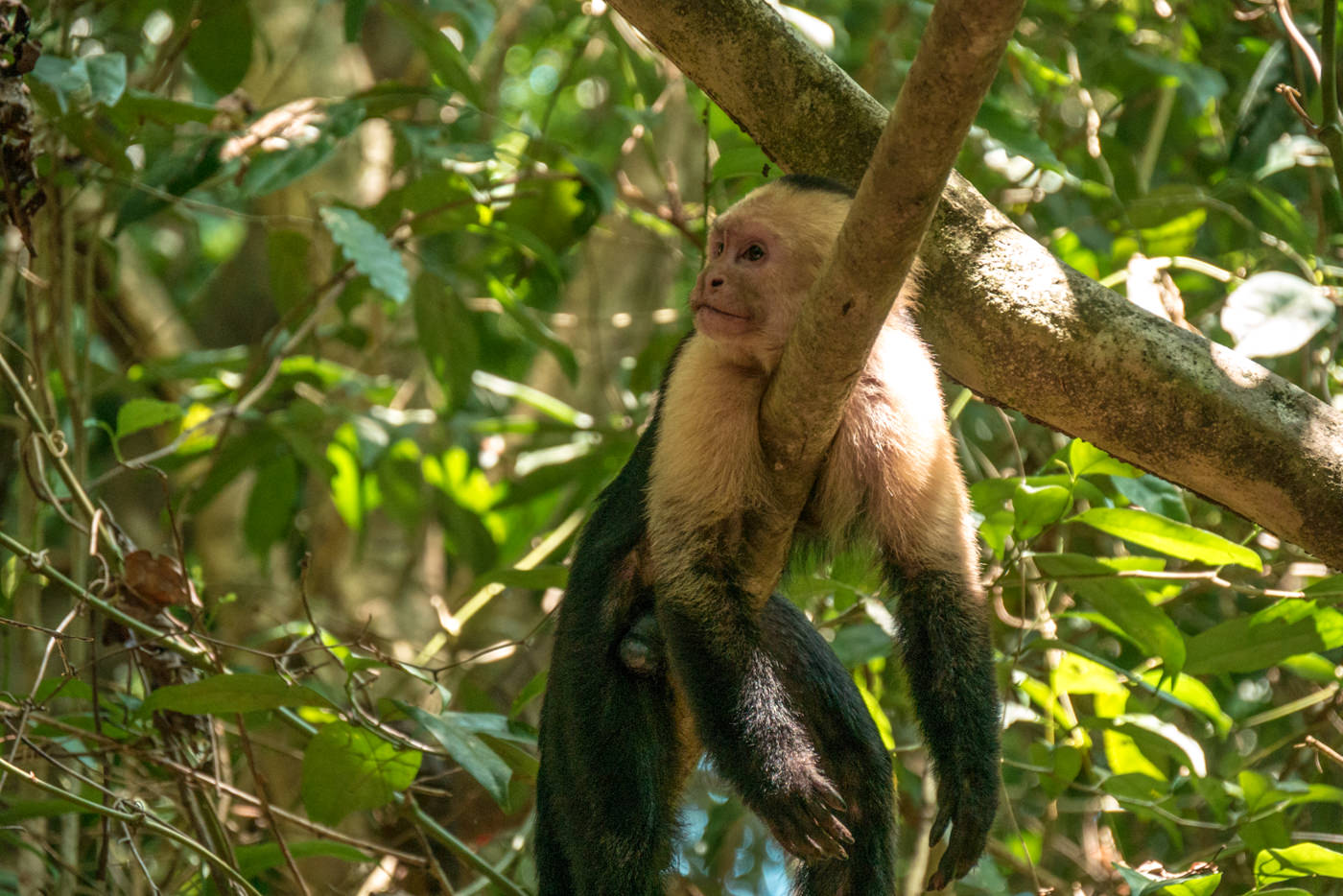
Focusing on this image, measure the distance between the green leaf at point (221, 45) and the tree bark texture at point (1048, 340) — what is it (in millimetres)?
1602

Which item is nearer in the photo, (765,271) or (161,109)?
(765,271)

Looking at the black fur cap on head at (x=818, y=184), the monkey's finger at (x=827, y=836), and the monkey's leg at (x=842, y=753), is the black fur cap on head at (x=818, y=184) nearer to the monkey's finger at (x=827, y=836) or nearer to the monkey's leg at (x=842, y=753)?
the monkey's leg at (x=842, y=753)

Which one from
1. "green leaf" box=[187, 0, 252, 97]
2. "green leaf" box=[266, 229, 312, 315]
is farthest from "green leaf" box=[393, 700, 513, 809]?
"green leaf" box=[187, 0, 252, 97]

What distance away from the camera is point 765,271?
7.45 ft

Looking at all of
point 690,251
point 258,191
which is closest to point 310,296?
point 258,191

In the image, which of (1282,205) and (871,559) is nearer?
(871,559)

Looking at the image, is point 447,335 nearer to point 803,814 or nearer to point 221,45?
point 221,45

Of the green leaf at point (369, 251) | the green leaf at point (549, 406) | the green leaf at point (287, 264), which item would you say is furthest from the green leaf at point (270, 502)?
the green leaf at point (369, 251)

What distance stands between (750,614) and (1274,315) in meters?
1.31

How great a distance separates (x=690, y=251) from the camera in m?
4.20

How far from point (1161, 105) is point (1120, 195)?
348 millimetres

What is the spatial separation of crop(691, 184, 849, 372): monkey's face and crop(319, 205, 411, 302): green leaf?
0.77 m

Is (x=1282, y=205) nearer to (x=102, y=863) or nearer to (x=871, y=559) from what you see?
(x=871, y=559)

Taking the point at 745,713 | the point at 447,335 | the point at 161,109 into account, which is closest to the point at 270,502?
the point at 447,335
